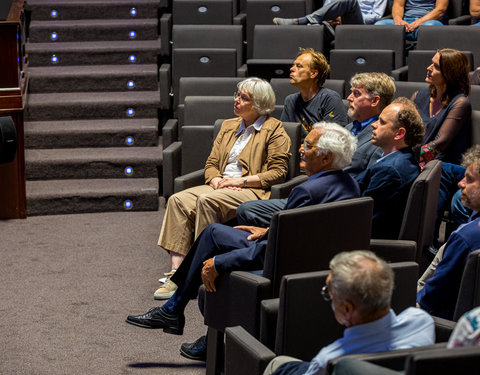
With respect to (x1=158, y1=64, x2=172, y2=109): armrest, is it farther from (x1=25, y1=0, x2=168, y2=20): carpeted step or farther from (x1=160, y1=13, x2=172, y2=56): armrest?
(x1=25, y1=0, x2=168, y2=20): carpeted step

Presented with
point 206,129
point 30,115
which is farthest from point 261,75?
point 30,115

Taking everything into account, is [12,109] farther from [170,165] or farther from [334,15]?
[334,15]

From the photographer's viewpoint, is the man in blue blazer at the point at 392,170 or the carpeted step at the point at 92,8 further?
the carpeted step at the point at 92,8

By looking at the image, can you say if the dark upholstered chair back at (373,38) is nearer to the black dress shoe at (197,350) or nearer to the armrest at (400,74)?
the armrest at (400,74)

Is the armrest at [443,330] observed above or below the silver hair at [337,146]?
below

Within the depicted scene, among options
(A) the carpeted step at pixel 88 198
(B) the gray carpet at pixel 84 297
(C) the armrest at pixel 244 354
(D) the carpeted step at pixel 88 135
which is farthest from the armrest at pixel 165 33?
(C) the armrest at pixel 244 354

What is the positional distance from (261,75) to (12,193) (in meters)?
1.51

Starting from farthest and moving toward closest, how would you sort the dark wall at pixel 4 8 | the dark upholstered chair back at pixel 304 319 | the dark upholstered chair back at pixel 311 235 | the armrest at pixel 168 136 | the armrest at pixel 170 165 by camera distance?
the dark wall at pixel 4 8 → the armrest at pixel 168 136 → the armrest at pixel 170 165 → the dark upholstered chair back at pixel 311 235 → the dark upholstered chair back at pixel 304 319

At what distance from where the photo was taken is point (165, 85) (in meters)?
4.93

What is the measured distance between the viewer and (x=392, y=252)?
267cm

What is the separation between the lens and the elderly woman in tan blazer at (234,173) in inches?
132

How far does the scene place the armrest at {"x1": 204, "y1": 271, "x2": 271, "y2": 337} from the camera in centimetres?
235

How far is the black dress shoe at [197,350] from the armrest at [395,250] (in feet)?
2.24

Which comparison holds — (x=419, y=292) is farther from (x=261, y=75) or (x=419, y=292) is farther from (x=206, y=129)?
(x=261, y=75)
